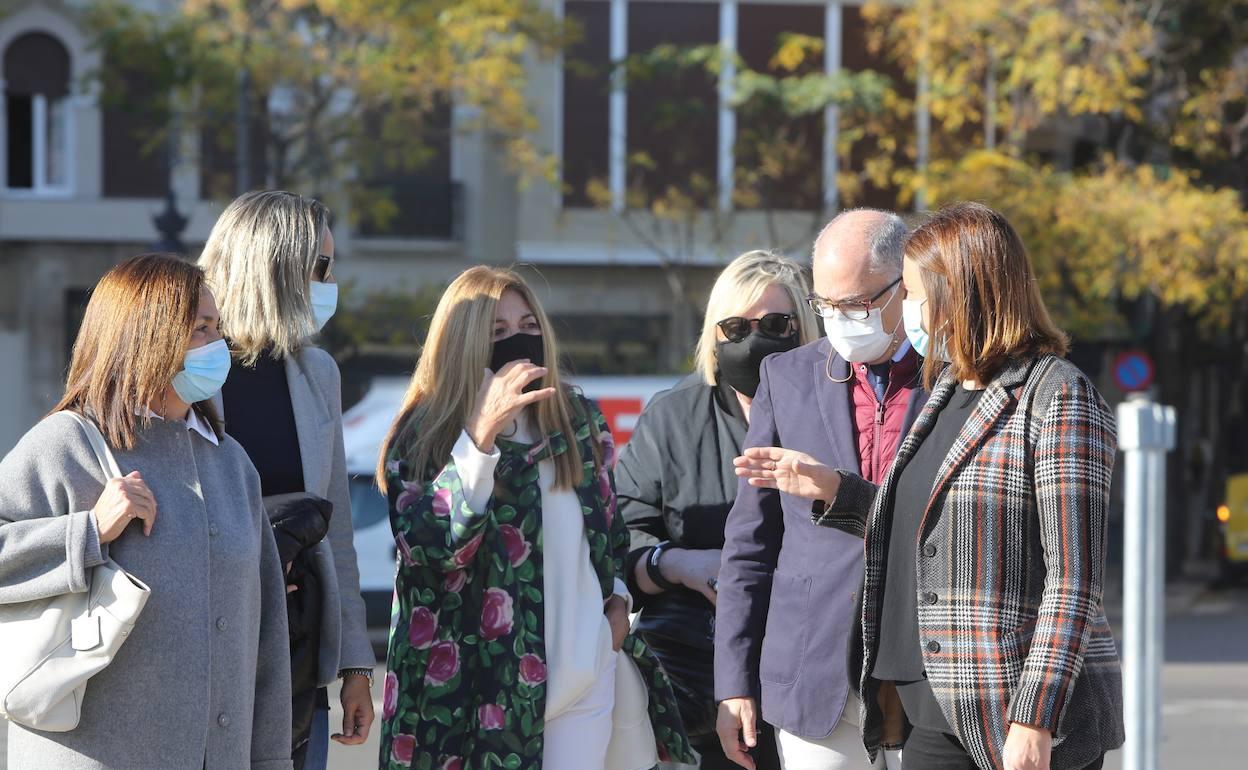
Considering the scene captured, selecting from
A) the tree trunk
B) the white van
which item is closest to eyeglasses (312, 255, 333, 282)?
the white van

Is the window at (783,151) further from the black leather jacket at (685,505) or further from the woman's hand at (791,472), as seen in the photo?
the woman's hand at (791,472)

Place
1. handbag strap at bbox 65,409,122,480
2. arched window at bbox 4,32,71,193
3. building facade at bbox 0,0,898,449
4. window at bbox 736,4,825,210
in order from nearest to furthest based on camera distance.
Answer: handbag strap at bbox 65,409,122,480
window at bbox 736,4,825,210
building facade at bbox 0,0,898,449
arched window at bbox 4,32,71,193

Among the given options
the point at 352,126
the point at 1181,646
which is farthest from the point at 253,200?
the point at 352,126

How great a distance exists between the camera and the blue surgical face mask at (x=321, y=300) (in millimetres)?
4031

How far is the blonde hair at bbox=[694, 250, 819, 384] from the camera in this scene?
4488mm

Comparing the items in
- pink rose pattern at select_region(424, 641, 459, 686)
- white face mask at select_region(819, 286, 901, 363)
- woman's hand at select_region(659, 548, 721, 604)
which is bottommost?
pink rose pattern at select_region(424, 641, 459, 686)

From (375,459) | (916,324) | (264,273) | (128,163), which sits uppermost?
(128,163)

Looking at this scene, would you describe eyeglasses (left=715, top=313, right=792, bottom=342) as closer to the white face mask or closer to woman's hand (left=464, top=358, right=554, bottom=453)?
the white face mask

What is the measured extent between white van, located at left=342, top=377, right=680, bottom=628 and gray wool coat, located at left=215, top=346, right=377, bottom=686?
7675 mm

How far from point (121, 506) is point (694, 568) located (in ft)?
5.58

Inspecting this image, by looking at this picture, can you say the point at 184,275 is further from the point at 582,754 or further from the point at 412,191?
the point at 412,191

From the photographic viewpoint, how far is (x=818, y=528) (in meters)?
3.80

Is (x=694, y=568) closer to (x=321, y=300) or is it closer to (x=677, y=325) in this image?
(x=321, y=300)

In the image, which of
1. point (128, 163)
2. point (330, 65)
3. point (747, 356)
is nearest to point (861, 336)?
point (747, 356)
